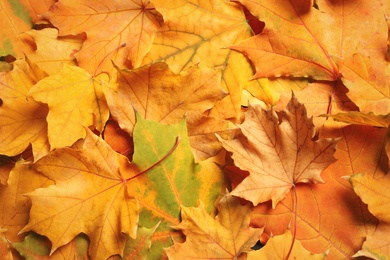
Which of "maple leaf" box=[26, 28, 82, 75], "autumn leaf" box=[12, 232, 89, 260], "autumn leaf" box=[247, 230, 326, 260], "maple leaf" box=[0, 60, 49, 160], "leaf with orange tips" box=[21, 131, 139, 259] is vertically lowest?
"autumn leaf" box=[12, 232, 89, 260]

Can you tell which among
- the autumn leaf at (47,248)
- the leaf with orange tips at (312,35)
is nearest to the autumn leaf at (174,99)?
the leaf with orange tips at (312,35)

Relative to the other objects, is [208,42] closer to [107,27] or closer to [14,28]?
[107,27]

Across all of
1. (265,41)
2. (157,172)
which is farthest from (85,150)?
(265,41)

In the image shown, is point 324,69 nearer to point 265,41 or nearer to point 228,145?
point 265,41

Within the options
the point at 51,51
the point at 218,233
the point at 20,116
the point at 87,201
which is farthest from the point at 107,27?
the point at 218,233

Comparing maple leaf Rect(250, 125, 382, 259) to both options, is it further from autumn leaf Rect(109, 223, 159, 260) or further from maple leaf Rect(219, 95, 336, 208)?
autumn leaf Rect(109, 223, 159, 260)

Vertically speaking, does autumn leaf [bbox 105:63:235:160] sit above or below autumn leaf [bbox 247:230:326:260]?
above

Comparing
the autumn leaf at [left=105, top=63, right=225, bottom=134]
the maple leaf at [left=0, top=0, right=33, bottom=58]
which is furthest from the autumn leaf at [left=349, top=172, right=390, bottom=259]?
the maple leaf at [left=0, top=0, right=33, bottom=58]
